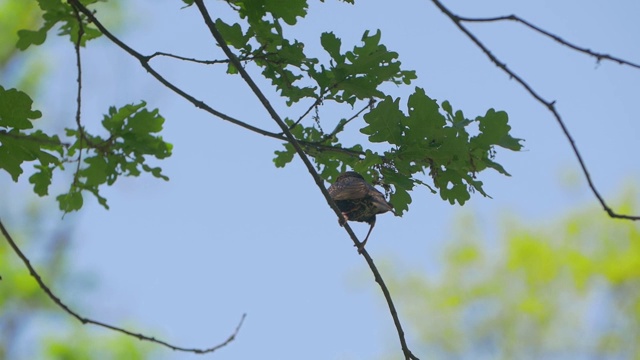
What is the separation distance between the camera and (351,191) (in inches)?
115

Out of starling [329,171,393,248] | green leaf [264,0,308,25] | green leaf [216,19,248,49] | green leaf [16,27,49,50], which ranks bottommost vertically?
starling [329,171,393,248]

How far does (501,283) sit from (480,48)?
13274mm

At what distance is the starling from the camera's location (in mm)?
2930

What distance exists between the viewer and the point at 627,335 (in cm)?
1441

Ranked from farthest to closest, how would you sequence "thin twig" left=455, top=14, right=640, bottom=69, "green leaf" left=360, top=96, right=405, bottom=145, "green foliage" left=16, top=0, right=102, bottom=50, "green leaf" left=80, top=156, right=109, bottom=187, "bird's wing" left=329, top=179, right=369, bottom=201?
1. "green leaf" left=80, top=156, right=109, bottom=187
2. "green foliage" left=16, top=0, right=102, bottom=50
3. "bird's wing" left=329, top=179, right=369, bottom=201
4. "green leaf" left=360, top=96, right=405, bottom=145
5. "thin twig" left=455, top=14, right=640, bottom=69

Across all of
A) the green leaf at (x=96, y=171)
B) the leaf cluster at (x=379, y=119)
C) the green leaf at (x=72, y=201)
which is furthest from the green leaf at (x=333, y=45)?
the green leaf at (x=72, y=201)

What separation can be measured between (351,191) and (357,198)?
30 mm

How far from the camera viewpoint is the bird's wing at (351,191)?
2.92m

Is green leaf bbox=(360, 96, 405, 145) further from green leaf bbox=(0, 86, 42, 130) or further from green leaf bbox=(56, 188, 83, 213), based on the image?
green leaf bbox=(56, 188, 83, 213)

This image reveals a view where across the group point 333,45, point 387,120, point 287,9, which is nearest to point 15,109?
point 287,9

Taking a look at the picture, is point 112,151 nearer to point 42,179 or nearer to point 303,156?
point 42,179

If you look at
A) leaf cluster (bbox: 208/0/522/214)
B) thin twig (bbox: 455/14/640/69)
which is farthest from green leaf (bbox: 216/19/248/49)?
thin twig (bbox: 455/14/640/69)

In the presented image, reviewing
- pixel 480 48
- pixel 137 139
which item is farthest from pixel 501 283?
pixel 480 48

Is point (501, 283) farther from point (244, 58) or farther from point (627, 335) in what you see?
point (244, 58)
